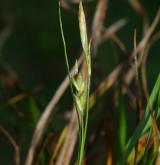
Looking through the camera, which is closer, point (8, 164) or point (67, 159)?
point (67, 159)

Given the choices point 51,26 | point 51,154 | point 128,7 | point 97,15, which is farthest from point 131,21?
point 51,154

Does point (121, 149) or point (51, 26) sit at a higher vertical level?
point (121, 149)

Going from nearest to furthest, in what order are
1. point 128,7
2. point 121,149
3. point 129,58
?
point 121,149 < point 129,58 < point 128,7

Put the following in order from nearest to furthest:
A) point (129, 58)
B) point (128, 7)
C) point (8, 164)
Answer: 1. point (129, 58)
2. point (8, 164)
3. point (128, 7)

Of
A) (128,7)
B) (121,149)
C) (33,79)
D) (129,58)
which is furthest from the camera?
(128,7)

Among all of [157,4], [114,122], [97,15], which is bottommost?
[157,4]

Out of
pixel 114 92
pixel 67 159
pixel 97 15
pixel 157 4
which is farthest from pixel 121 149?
pixel 157 4

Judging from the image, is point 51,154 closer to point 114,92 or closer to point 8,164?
point 114,92

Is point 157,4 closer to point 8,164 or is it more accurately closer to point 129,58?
point 8,164

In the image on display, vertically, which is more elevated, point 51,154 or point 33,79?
point 51,154
